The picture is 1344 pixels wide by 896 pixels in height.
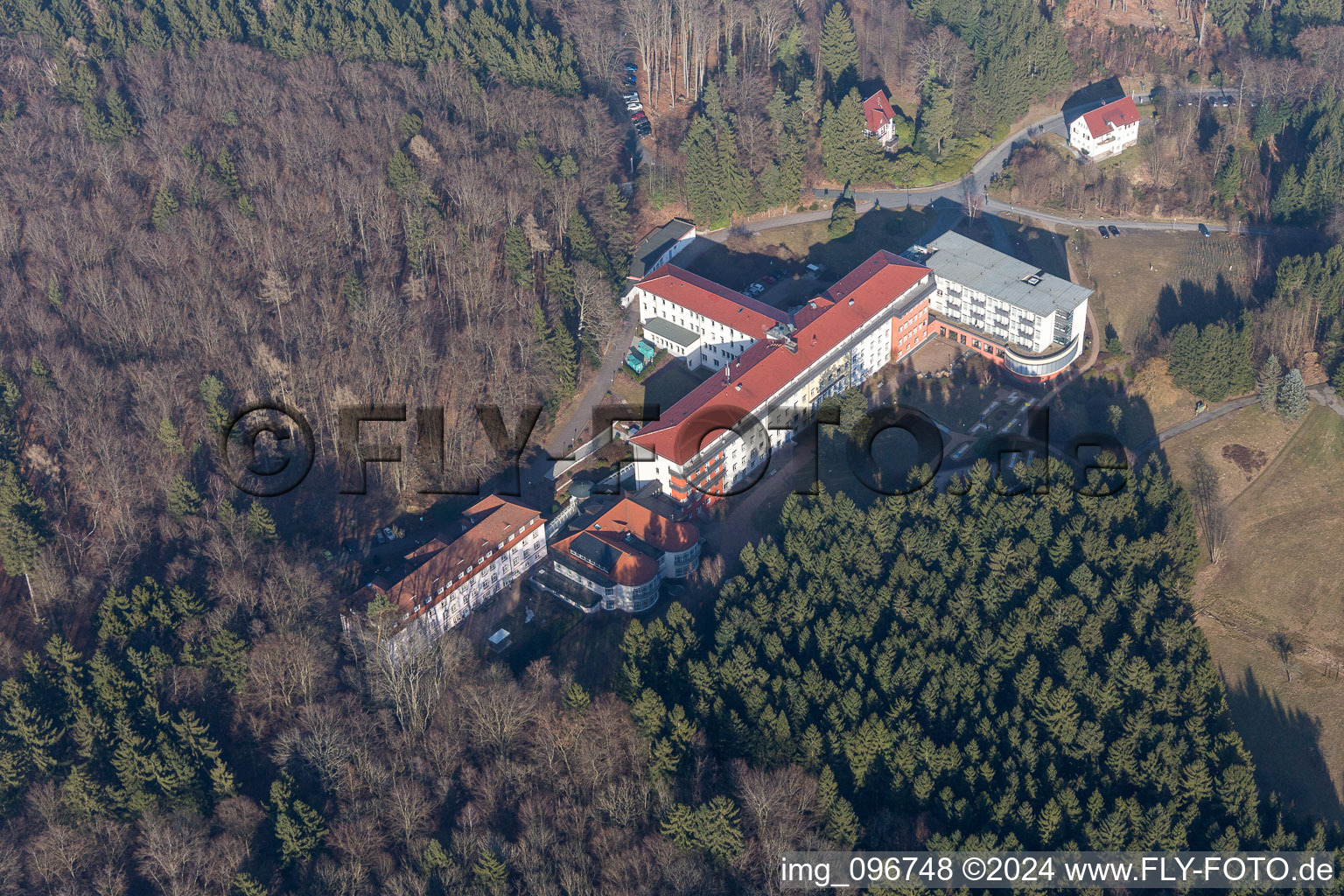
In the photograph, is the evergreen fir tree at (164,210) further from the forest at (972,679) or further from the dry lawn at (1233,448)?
the dry lawn at (1233,448)

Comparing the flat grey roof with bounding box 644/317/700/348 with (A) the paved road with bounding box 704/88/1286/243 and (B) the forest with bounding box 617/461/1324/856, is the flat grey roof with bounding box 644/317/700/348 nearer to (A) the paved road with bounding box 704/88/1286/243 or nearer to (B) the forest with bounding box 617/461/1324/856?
(A) the paved road with bounding box 704/88/1286/243

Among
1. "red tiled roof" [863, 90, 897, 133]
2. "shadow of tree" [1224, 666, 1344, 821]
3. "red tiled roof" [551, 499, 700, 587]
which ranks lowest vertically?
"shadow of tree" [1224, 666, 1344, 821]

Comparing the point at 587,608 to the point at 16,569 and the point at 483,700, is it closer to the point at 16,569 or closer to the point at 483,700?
the point at 483,700

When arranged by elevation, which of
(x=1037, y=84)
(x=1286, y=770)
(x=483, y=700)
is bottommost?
(x=1286, y=770)

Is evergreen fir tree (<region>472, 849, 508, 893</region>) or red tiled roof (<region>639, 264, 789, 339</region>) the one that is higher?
red tiled roof (<region>639, 264, 789, 339</region>)

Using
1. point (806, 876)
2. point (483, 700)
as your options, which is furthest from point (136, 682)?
point (806, 876)

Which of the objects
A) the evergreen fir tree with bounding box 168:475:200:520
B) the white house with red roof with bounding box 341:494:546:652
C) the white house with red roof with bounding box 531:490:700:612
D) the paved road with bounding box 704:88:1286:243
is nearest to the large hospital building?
the white house with red roof with bounding box 531:490:700:612
